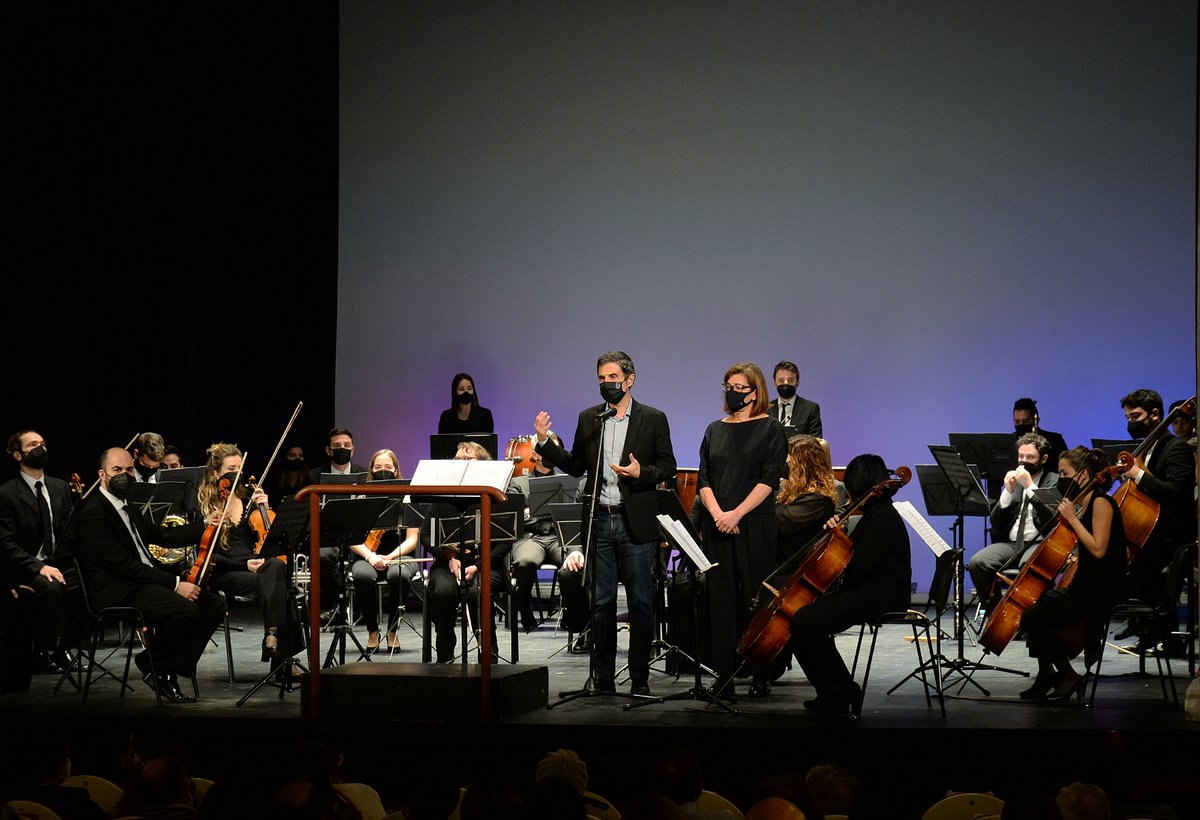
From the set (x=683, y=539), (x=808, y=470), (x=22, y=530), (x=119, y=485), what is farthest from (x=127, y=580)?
(x=808, y=470)

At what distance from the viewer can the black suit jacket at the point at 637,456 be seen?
18.1ft

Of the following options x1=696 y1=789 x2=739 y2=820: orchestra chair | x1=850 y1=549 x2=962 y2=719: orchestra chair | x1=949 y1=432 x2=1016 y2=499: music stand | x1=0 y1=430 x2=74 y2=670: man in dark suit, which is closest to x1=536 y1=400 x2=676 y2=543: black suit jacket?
x1=850 y1=549 x2=962 y2=719: orchestra chair

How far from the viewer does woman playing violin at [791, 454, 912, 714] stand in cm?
516

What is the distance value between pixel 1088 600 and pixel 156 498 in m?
4.65

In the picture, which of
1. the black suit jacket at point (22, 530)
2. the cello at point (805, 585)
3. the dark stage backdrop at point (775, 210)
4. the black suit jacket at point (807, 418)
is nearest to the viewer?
the cello at point (805, 585)

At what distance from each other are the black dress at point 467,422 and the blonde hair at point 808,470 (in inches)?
160

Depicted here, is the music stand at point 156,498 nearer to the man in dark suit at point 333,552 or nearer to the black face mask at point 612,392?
the man in dark suit at point 333,552

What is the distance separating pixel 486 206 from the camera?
34.6 ft

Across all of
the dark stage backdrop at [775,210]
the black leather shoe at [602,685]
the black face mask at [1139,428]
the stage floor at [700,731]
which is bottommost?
the stage floor at [700,731]

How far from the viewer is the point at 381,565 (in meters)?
7.41

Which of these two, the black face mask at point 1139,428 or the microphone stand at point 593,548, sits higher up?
the black face mask at point 1139,428

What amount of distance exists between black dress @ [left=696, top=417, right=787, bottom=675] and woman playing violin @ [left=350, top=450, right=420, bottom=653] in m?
2.23

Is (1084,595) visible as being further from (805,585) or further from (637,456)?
(637,456)

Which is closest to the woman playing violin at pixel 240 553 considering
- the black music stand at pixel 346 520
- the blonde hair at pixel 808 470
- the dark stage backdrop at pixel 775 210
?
the black music stand at pixel 346 520
